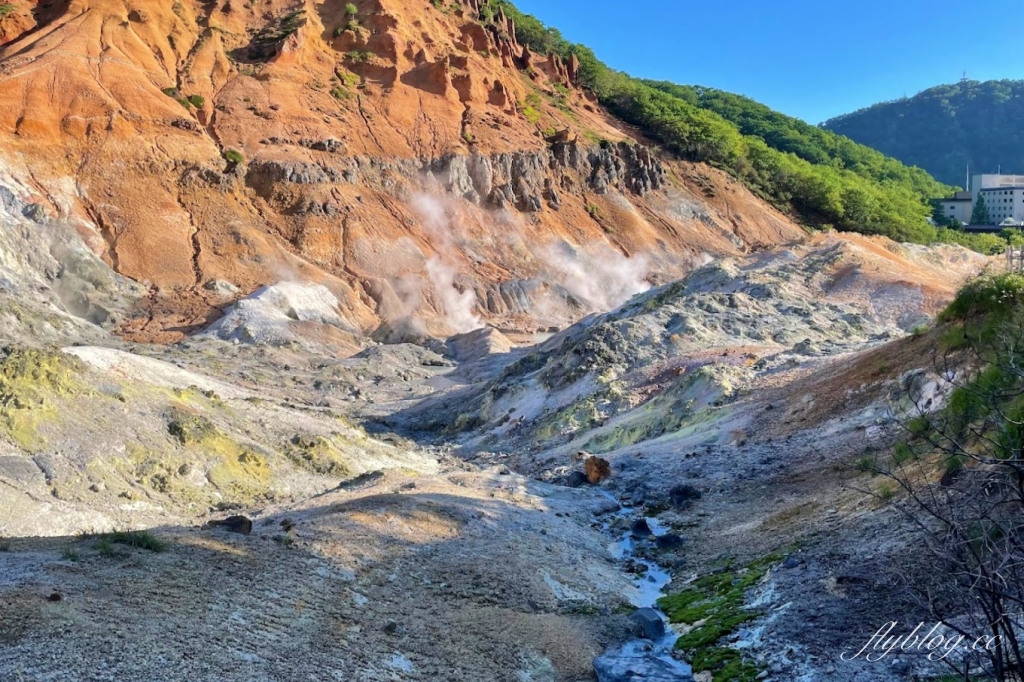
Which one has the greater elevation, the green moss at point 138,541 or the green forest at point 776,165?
the green forest at point 776,165

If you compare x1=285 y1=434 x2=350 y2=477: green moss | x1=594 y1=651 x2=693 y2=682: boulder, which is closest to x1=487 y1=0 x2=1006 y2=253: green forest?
x1=285 y1=434 x2=350 y2=477: green moss

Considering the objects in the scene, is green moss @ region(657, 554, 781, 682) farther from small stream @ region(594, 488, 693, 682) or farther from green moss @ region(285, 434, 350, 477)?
green moss @ region(285, 434, 350, 477)

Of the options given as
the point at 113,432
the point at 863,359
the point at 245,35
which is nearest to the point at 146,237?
the point at 245,35

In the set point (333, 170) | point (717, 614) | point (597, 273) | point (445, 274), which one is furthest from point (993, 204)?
point (717, 614)

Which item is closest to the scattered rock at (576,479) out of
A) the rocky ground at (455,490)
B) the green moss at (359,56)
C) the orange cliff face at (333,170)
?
the rocky ground at (455,490)

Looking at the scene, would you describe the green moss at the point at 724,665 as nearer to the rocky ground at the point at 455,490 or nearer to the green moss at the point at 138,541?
the rocky ground at the point at 455,490

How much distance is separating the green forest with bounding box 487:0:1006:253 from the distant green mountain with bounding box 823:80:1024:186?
7155 centimetres

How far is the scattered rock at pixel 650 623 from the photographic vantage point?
30.5 feet

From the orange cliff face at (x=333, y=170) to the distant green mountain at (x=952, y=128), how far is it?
370 feet

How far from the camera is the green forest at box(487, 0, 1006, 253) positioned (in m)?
67.1

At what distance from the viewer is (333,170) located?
51312mm

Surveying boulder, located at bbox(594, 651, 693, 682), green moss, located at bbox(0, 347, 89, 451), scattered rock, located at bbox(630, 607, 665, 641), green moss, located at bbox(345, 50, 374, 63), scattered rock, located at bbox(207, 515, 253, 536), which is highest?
green moss, located at bbox(345, 50, 374, 63)

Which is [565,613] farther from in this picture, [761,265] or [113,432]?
[761,265]

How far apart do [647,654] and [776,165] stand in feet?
234
